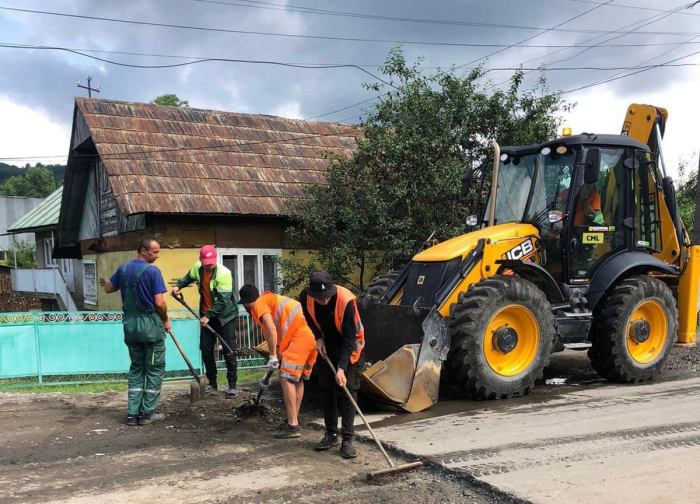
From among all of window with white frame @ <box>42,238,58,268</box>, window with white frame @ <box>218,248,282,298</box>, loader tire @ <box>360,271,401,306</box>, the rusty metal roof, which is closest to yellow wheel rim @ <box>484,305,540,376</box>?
loader tire @ <box>360,271,401,306</box>

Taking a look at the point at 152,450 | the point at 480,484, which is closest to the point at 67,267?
the point at 152,450

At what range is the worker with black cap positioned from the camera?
195 inches

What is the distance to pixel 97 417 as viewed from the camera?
6305 millimetres

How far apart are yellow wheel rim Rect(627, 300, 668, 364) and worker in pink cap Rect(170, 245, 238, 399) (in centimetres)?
485

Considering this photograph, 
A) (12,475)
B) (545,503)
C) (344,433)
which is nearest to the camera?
(545,503)

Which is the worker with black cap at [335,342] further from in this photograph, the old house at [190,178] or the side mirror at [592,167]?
the old house at [190,178]

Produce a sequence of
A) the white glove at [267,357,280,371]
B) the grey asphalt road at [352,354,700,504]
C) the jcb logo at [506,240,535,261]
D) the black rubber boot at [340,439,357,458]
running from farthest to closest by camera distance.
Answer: the jcb logo at [506,240,535,261]
the white glove at [267,357,280,371]
the black rubber boot at [340,439,357,458]
the grey asphalt road at [352,354,700,504]

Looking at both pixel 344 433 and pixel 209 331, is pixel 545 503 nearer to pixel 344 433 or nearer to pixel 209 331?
pixel 344 433

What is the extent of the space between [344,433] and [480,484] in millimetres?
1222

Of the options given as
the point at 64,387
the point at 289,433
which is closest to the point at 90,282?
the point at 64,387

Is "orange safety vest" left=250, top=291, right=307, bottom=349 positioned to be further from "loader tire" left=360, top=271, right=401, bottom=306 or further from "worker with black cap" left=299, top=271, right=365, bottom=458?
"loader tire" left=360, top=271, right=401, bottom=306

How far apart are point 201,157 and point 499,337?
8.26 m

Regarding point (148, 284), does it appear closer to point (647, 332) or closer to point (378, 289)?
point (378, 289)

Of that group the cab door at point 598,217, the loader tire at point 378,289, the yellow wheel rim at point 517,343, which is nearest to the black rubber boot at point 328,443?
the yellow wheel rim at point 517,343
